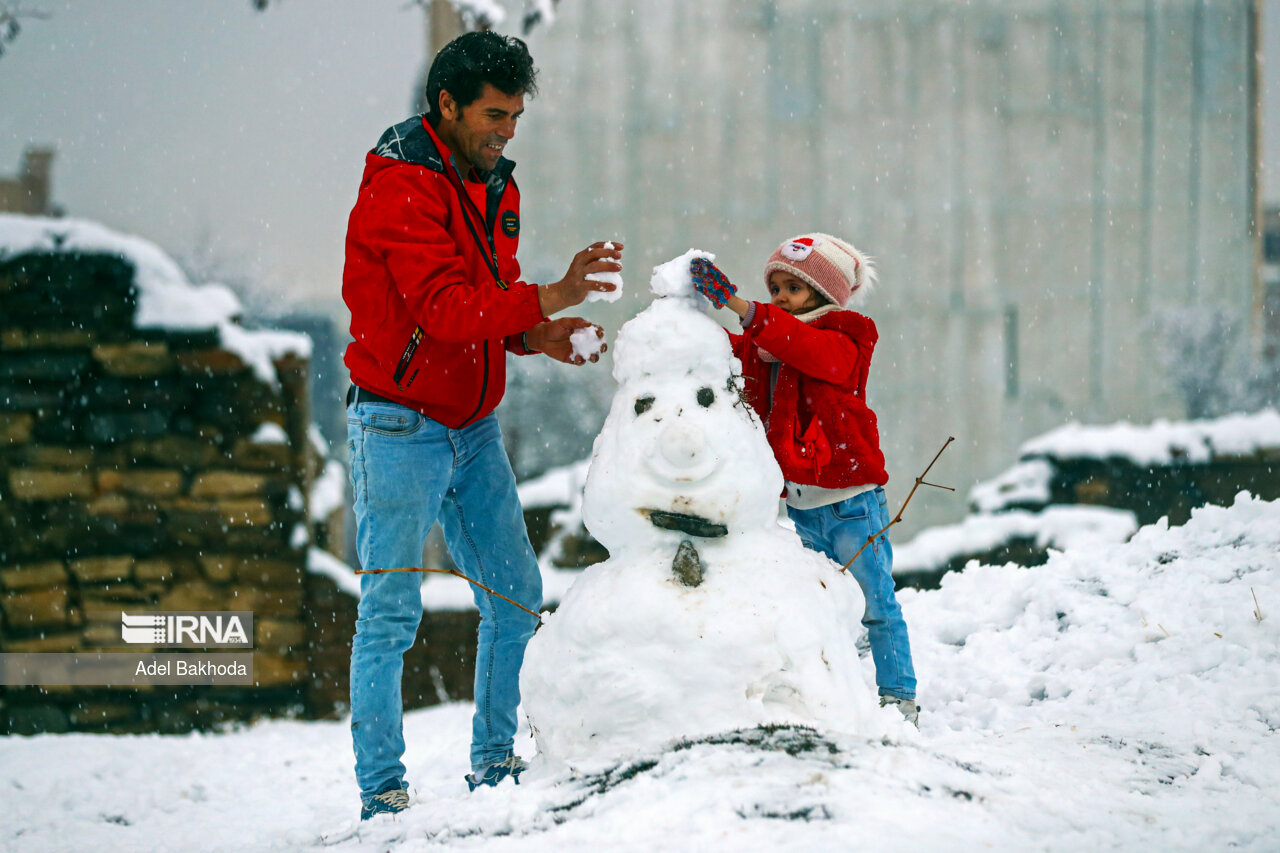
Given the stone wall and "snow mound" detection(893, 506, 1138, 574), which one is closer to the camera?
the stone wall

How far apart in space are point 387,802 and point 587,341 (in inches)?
50.8

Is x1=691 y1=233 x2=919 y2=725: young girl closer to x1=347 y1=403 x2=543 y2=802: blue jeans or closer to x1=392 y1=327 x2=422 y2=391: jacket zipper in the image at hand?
x1=347 y1=403 x2=543 y2=802: blue jeans

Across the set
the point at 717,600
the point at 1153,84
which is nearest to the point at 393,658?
the point at 717,600

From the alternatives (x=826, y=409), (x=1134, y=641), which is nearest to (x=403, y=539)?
(x=826, y=409)

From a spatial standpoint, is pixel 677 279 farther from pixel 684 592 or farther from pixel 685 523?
pixel 684 592

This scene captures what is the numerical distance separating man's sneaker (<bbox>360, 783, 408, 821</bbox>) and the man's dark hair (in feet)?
5.90

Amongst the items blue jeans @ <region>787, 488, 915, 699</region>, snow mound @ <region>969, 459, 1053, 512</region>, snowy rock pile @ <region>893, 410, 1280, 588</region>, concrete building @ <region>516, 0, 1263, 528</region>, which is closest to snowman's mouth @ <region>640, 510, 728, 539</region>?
blue jeans @ <region>787, 488, 915, 699</region>

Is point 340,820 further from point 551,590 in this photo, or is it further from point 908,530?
point 908,530

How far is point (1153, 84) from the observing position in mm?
14375

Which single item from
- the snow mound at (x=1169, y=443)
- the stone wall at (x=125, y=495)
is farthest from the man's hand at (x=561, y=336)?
the snow mound at (x=1169, y=443)

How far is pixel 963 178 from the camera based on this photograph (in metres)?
13.8

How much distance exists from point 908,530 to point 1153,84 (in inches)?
290

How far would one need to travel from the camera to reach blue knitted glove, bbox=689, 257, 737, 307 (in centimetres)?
248

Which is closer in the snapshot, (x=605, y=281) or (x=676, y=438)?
(x=676, y=438)
